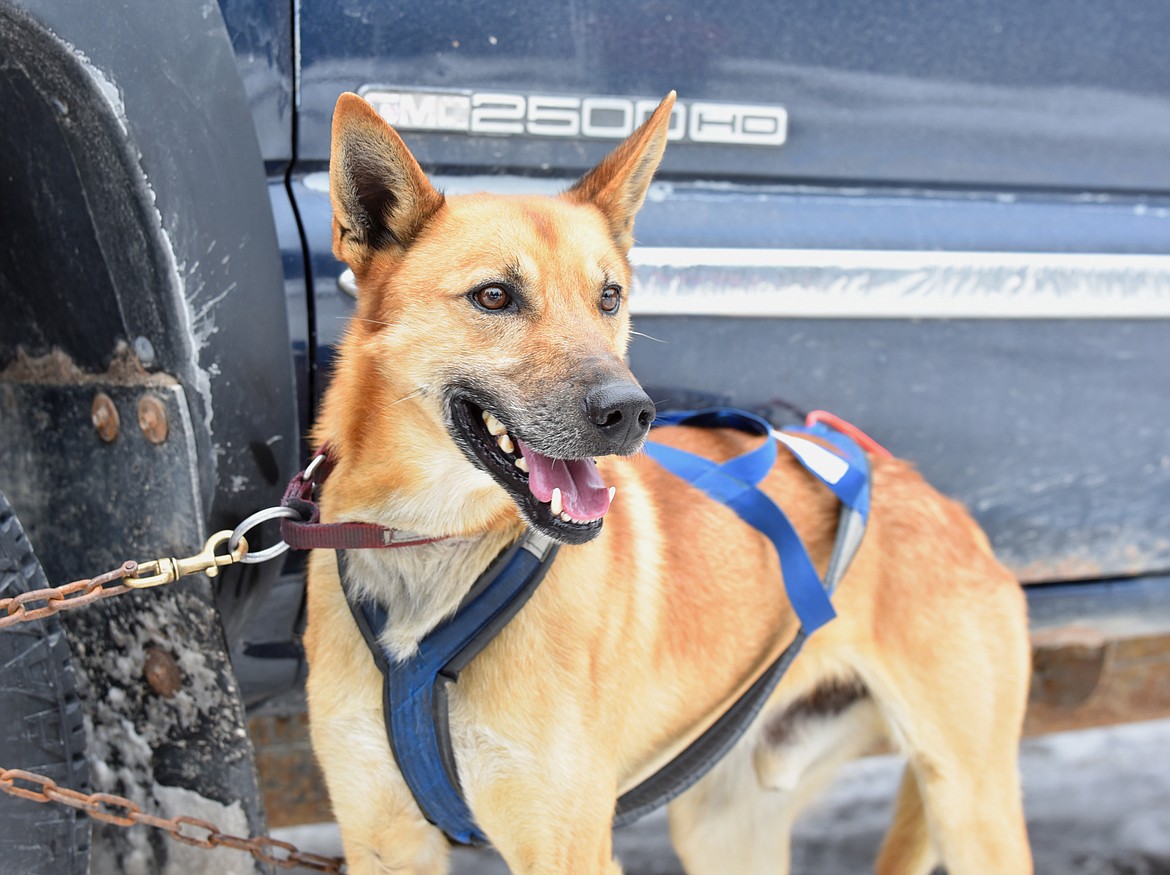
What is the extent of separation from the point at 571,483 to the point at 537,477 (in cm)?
6

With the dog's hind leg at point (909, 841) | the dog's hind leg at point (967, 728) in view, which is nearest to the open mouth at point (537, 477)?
the dog's hind leg at point (967, 728)

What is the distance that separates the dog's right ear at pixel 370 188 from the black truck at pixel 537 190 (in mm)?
139

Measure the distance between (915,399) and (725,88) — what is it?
748 millimetres

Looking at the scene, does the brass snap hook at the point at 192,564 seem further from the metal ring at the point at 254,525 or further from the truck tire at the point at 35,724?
the truck tire at the point at 35,724

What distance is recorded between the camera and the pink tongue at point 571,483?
5.52 ft

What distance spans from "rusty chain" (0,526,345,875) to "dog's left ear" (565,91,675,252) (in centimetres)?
81

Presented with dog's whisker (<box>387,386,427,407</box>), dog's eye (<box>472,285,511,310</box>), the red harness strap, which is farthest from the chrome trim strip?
the red harness strap

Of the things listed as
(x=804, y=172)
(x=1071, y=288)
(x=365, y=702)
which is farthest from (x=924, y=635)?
(x=365, y=702)

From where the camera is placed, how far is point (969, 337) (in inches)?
93.1

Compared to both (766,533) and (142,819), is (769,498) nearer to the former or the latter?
(766,533)

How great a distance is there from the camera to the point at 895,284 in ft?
7.47

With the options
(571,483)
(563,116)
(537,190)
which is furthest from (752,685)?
(563,116)

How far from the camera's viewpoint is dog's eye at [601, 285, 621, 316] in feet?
6.26

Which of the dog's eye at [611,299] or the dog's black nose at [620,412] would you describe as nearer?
the dog's black nose at [620,412]
